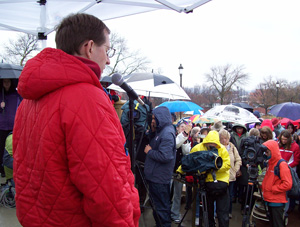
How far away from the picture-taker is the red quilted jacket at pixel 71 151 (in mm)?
909

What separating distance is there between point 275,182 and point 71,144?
365cm

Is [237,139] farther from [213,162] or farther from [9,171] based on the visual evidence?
[9,171]

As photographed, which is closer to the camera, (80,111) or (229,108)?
(80,111)

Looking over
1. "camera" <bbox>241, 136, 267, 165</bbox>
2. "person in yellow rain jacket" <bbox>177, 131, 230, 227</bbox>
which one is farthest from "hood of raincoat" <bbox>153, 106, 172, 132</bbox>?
"camera" <bbox>241, 136, 267, 165</bbox>

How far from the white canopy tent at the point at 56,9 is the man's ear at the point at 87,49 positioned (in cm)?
283

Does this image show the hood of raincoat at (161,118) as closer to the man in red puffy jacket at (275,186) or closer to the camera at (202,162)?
the camera at (202,162)

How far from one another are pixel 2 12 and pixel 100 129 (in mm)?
4633

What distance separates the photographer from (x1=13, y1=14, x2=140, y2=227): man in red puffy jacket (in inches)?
35.8

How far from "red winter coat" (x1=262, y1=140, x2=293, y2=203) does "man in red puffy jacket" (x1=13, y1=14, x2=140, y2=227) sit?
10.9 feet

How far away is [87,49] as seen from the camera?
107 cm

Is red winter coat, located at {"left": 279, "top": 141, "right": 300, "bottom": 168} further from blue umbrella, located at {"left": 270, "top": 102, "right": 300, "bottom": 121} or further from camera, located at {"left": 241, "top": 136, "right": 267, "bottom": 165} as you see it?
blue umbrella, located at {"left": 270, "top": 102, "right": 300, "bottom": 121}

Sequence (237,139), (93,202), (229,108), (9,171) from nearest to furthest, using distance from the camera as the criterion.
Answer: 1. (93,202)
2. (9,171)
3. (237,139)
4. (229,108)

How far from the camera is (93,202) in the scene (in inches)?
35.8

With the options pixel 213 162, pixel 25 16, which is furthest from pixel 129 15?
pixel 213 162
